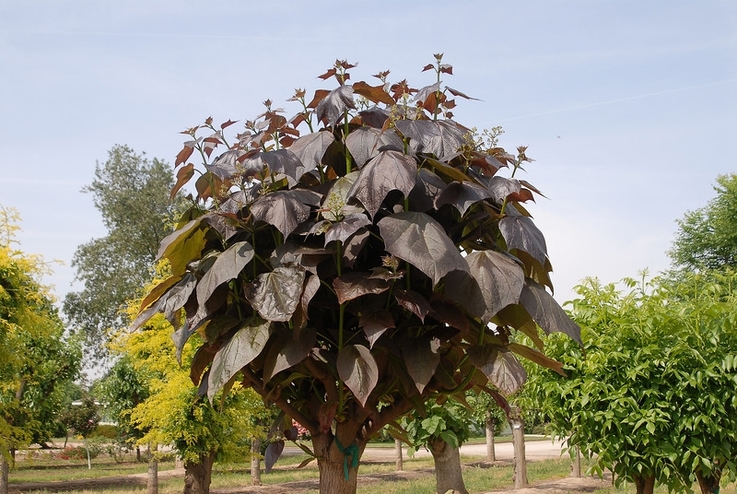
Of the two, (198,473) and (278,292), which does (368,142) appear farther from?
(198,473)

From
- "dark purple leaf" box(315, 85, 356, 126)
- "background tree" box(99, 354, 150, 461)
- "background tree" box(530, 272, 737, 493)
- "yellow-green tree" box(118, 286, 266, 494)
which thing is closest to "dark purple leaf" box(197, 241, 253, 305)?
"dark purple leaf" box(315, 85, 356, 126)

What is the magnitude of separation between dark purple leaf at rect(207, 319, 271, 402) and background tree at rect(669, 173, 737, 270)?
1123 inches

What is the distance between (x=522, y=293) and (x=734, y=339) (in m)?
4.30

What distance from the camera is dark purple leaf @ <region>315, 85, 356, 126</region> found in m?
2.19

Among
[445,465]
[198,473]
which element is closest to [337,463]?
[445,465]

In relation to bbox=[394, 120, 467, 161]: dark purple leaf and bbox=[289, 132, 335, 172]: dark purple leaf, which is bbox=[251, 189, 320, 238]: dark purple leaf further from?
bbox=[394, 120, 467, 161]: dark purple leaf

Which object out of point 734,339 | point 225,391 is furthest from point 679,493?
point 225,391

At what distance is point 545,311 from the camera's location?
79.5 inches

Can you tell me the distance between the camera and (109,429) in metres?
40.8

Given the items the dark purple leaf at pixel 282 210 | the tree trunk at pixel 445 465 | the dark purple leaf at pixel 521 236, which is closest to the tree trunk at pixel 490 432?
the tree trunk at pixel 445 465

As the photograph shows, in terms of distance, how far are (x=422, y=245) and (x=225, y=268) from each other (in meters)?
0.60

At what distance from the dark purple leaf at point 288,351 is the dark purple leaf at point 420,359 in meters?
0.30

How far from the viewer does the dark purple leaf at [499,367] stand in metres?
1.99

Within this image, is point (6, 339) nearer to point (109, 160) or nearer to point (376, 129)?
point (376, 129)
